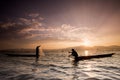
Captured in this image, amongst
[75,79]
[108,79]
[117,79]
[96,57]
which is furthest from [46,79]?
[96,57]

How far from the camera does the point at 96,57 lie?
31.8 meters

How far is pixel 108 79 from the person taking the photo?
10297 mm

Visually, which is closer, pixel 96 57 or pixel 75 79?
pixel 75 79

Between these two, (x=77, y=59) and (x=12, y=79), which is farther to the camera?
(x=77, y=59)

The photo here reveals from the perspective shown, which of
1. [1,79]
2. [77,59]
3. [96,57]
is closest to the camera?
[1,79]

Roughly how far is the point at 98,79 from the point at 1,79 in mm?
8147

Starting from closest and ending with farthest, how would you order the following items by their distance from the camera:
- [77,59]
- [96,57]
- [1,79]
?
[1,79], [77,59], [96,57]

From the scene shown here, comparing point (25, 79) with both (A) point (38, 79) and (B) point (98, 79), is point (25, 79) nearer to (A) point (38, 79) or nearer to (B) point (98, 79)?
(A) point (38, 79)

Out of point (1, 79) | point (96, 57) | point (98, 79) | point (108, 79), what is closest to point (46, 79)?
point (1, 79)

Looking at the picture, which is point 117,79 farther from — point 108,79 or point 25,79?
point 25,79

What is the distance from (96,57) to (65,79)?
76.3 feet

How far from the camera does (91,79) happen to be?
1023 centimetres

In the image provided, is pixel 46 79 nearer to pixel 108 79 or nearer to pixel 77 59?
pixel 108 79

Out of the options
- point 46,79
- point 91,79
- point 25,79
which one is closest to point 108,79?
point 91,79
